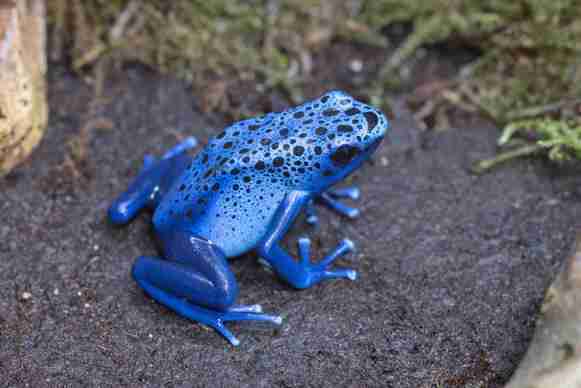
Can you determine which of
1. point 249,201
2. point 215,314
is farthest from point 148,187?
point 215,314

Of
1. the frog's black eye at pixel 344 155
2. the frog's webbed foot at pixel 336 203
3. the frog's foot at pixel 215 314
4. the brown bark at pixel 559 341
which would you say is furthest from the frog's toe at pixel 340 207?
the brown bark at pixel 559 341

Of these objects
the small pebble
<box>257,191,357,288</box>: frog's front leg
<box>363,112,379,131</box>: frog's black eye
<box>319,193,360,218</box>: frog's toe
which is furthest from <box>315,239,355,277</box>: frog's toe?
the small pebble

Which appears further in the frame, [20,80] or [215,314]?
[20,80]

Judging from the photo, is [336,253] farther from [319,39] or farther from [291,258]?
[319,39]

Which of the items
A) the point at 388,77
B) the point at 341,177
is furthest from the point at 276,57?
the point at 341,177

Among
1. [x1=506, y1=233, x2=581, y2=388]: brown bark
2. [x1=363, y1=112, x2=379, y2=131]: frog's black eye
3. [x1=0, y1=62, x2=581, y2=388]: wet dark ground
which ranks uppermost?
[x1=363, y1=112, x2=379, y2=131]: frog's black eye

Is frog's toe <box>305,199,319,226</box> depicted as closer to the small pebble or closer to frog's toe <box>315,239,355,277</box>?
frog's toe <box>315,239,355,277</box>

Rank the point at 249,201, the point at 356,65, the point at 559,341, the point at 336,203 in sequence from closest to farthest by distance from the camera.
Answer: the point at 559,341 < the point at 249,201 < the point at 336,203 < the point at 356,65
